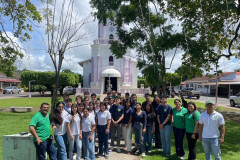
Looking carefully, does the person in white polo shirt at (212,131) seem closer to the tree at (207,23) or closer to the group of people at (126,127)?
the group of people at (126,127)

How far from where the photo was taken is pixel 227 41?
451 inches

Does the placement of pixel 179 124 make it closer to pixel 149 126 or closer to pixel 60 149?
pixel 149 126

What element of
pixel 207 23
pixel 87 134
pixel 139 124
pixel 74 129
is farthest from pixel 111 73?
pixel 74 129

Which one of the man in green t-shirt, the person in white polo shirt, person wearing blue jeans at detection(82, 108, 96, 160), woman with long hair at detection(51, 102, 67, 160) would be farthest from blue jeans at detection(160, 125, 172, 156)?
the man in green t-shirt

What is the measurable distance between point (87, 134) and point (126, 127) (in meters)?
1.37

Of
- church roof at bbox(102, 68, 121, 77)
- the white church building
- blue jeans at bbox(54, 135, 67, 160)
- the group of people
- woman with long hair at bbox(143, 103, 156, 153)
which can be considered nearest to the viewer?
the group of people

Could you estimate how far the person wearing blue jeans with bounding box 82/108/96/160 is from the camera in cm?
500

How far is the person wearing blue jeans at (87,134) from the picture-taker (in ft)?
16.4

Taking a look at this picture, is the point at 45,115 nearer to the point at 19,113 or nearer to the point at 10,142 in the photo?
the point at 10,142

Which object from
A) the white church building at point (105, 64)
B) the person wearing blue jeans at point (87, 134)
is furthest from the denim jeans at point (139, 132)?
the white church building at point (105, 64)

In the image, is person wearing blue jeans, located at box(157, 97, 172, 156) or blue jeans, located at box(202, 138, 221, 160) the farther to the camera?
person wearing blue jeans, located at box(157, 97, 172, 156)

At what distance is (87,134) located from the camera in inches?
199

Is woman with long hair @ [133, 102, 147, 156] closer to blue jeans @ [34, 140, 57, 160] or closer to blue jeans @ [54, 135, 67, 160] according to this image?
blue jeans @ [54, 135, 67, 160]

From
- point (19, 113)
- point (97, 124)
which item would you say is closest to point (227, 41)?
point (97, 124)
